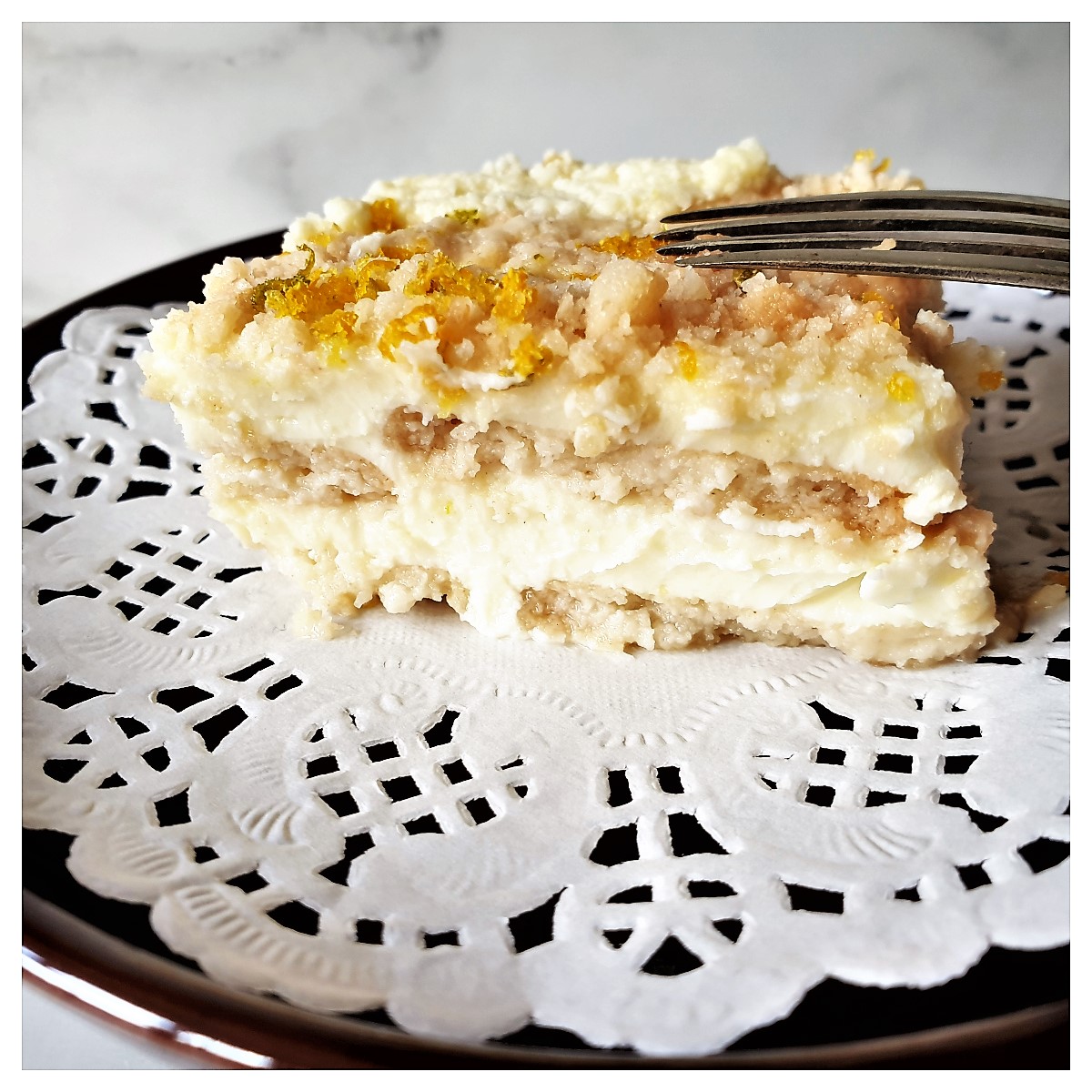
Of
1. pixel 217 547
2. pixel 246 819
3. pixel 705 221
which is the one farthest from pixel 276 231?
pixel 246 819

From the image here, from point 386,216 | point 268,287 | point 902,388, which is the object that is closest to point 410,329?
point 268,287

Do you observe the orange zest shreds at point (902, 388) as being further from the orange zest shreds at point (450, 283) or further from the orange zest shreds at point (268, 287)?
the orange zest shreds at point (268, 287)

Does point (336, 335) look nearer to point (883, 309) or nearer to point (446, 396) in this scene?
point (446, 396)

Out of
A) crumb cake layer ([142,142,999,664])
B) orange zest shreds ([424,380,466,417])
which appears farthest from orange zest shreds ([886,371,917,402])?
orange zest shreds ([424,380,466,417])

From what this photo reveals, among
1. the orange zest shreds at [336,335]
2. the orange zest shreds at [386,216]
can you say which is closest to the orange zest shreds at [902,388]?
the orange zest shreds at [336,335]

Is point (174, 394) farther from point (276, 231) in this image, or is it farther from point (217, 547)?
point (276, 231)

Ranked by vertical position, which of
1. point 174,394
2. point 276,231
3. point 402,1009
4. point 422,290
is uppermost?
point 276,231

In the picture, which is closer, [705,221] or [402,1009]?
[402,1009]
